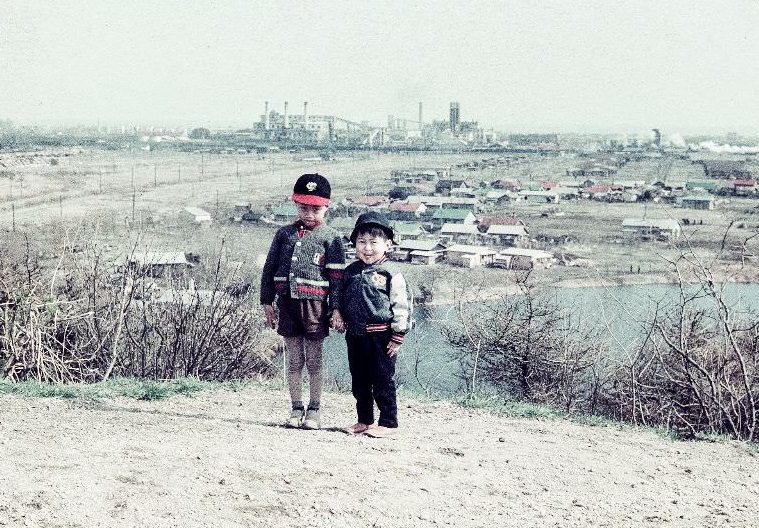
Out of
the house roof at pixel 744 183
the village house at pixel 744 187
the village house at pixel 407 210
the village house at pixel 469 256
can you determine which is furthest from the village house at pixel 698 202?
the village house at pixel 469 256

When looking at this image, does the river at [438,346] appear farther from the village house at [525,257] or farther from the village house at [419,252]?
the village house at [419,252]

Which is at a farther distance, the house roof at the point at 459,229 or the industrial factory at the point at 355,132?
the industrial factory at the point at 355,132

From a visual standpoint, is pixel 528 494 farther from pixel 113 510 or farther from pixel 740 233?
pixel 740 233

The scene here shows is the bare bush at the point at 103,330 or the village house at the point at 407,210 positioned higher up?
the bare bush at the point at 103,330

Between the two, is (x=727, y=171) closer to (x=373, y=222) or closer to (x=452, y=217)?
(x=452, y=217)

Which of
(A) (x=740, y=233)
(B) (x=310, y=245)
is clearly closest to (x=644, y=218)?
(A) (x=740, y=233)
